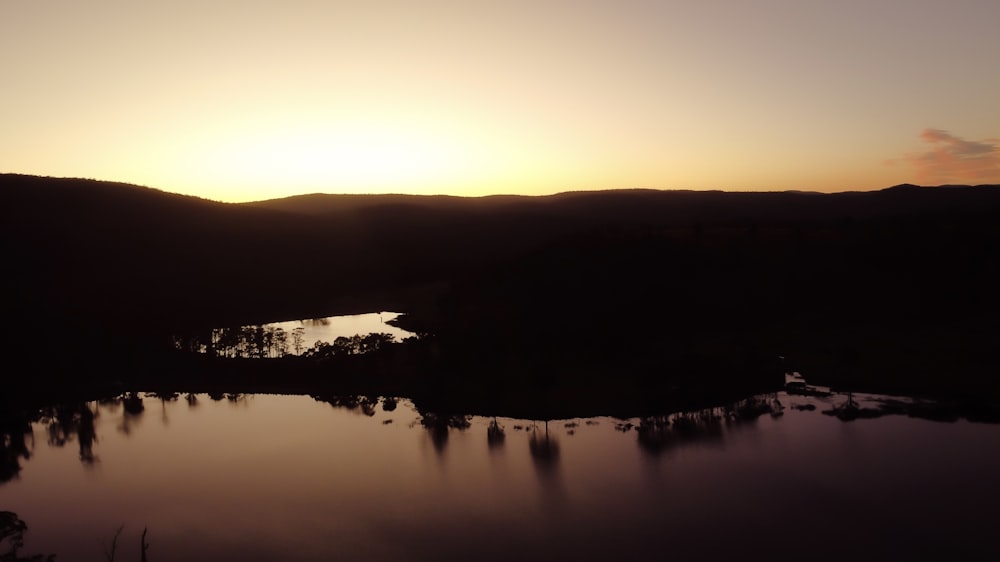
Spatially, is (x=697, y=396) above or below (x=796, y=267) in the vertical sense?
below

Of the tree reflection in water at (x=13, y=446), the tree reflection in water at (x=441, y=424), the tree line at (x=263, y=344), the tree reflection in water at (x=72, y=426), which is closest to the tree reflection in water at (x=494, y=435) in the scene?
the tree reflection in water at (x=441, y=424)

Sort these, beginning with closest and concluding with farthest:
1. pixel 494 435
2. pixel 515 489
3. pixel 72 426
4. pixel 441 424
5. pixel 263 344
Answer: pixel 515 489 < pixel 494 435 < pixel 441 424 < pixel 72 426 < pixel 263 344

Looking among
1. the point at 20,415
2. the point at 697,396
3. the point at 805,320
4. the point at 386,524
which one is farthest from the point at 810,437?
the point at 20,415

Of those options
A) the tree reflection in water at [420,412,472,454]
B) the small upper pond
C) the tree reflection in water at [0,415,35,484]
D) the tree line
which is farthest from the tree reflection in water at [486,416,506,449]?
the small upper pond

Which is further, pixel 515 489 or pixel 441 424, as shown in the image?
pixel 441 424

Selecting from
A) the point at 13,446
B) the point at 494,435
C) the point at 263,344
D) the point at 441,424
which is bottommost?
the point at 13,446

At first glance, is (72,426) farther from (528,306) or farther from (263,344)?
(528,306)

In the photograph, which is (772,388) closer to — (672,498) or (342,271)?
(672,498)

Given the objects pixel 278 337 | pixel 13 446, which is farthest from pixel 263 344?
pixel 13 446
